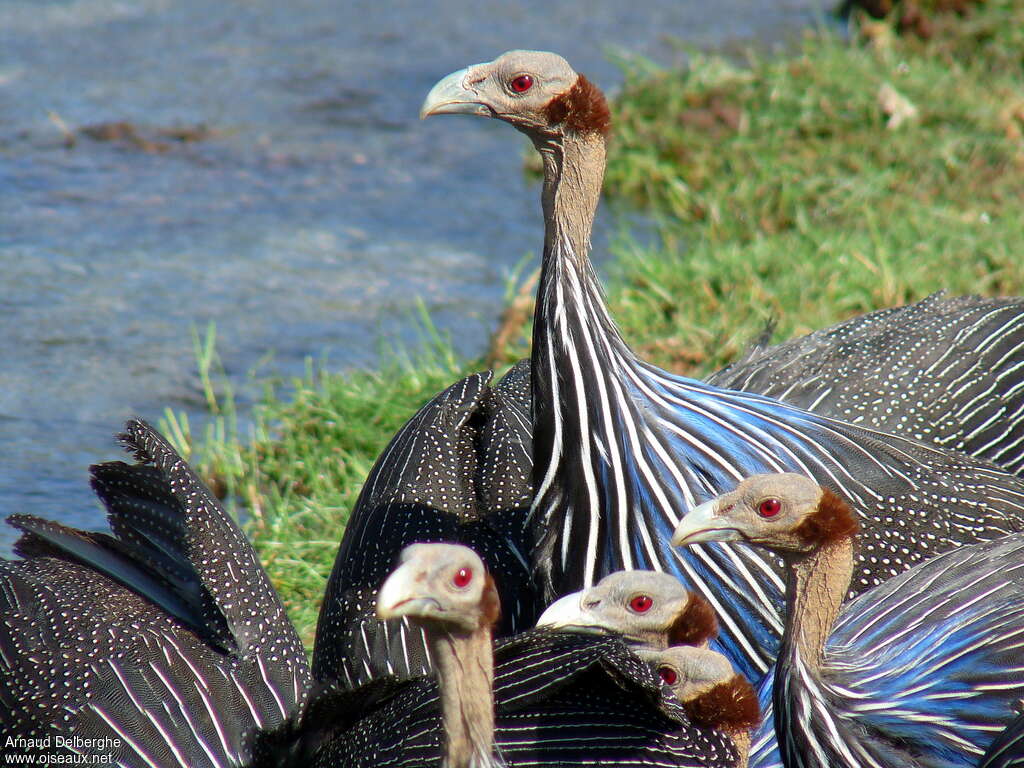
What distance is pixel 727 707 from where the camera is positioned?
10.7 feet

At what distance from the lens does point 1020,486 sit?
13.4ft

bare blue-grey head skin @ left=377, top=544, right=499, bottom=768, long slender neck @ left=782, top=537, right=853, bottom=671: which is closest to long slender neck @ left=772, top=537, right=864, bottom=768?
long slender neck @ left=782, top=537, right=853, bottom=671

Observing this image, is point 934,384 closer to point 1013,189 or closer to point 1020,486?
point 1020,486

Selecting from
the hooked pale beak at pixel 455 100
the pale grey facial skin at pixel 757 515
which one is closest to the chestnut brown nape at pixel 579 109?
the hooked pale beak at pixel 455 100

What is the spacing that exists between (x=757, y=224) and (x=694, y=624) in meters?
3.58

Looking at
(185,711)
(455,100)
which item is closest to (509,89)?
(455,100)

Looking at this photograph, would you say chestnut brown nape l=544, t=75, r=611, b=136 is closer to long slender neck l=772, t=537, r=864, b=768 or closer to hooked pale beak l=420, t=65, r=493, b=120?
hooked pale beak l=420, t=65, r=493, b=120

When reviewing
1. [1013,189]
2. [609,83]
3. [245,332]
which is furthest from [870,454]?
[609,83]

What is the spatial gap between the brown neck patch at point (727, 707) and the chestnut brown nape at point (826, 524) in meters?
0.34

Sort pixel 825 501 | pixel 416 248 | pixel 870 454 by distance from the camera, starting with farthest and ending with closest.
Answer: pixel 416 248, pixel 870 454, pixel 825 501

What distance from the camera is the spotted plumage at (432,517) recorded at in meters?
3.79

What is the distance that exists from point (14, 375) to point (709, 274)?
8.37 feet

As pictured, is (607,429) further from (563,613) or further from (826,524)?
(826,524)

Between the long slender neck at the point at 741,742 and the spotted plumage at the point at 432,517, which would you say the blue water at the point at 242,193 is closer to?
the spotted plumage at the point at 432,517
